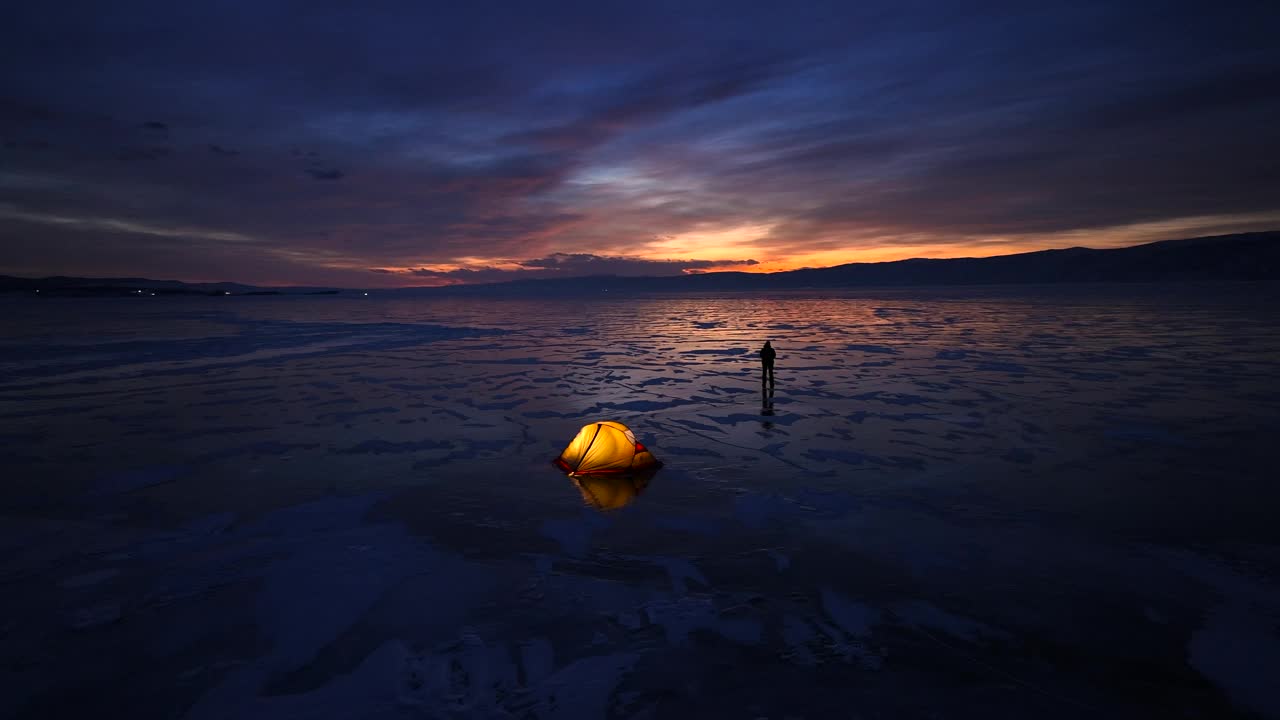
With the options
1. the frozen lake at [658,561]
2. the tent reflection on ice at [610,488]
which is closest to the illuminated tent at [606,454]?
the tent reflection on ice at [610,488]

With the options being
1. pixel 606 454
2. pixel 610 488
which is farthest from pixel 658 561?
pixel 606 454

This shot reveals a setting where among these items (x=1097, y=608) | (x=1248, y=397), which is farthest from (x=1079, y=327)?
(x=1097, y=608)

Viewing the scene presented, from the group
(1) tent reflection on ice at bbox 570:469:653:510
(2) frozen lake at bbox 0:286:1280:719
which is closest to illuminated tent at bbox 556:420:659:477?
(1) tent reflection on ice at bbox 570:469:653:510

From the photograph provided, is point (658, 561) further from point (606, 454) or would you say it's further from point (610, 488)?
point (606, 454)

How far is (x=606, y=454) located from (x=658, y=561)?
356 cm

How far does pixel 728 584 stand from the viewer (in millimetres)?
7059

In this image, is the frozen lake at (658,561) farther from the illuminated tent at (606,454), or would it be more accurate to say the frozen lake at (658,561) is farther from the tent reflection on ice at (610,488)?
the illuminated tent at (606,454)

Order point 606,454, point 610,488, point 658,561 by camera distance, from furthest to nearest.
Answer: point 606,454 → point 610,488 → point 658,561

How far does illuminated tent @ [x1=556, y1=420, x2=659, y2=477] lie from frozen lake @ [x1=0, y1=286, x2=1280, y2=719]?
56 centimetres

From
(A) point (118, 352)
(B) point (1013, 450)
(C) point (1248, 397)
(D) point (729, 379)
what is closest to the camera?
(B) point (1013, 450)

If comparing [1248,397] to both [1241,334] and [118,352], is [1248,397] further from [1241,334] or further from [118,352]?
[118,352]

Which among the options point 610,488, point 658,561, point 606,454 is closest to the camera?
point 658,561

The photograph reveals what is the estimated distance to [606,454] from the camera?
11.0m

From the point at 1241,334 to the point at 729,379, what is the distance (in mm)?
33824
